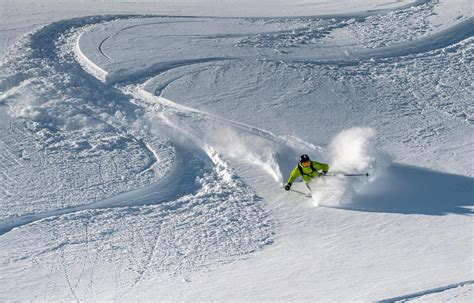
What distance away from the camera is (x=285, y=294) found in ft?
43.8

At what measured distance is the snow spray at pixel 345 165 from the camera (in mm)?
16656

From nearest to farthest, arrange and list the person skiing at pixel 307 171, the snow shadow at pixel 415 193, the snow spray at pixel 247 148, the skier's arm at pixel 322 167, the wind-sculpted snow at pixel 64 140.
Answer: the snow shadow at pixel 415 193
the person skiing at pixel 307 171
the skier's arm at pixel 322 167
the wind-sculpted snow at pixel 64 140
the snow spray at pixel 247 148

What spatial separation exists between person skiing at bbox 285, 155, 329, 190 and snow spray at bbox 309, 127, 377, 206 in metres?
0.20

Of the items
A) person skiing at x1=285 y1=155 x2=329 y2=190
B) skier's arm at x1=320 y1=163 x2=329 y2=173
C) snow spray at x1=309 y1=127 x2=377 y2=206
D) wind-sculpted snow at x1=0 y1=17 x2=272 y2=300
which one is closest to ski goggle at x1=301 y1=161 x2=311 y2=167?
person skiing at x1=285 y1=155 x2=329 y2=190

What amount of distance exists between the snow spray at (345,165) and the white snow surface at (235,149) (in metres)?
0.05

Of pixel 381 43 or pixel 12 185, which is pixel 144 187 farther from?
pixel 381 43

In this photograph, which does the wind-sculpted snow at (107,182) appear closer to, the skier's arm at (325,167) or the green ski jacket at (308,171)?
the green ski jacket at (308,171)

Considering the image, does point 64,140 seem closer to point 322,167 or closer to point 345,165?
point 322,167

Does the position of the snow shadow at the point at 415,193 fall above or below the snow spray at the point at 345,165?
below

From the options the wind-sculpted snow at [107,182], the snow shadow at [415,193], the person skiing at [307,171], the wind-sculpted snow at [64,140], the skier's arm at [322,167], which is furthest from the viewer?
the wind-sculpted snow at [64,140]

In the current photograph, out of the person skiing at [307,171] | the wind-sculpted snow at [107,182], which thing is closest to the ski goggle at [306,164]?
the person skiing at [307,171]

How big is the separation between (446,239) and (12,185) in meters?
Result: 9.95

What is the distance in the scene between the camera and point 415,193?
1692 cm

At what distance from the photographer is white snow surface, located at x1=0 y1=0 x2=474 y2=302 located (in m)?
14.3
